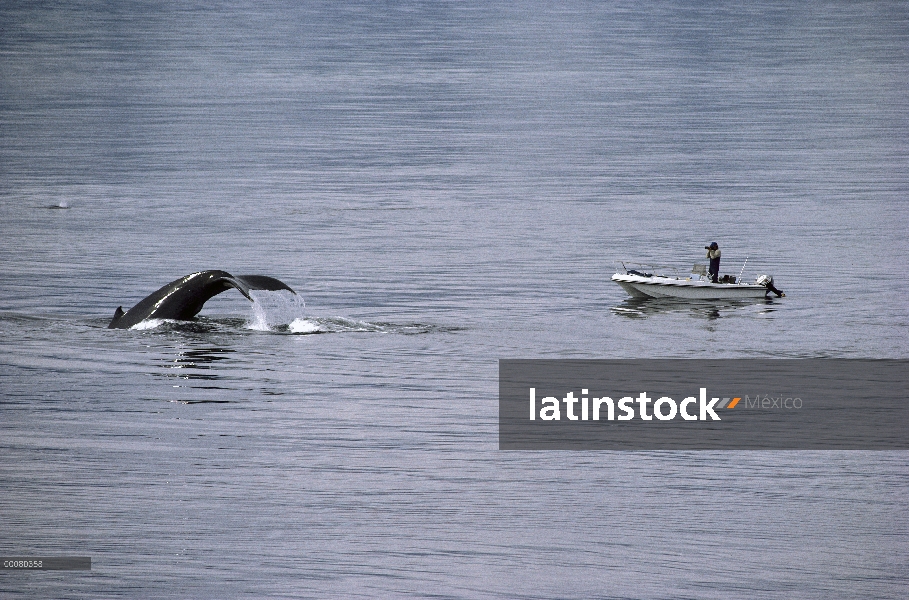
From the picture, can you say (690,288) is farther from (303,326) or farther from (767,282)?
(303,326)

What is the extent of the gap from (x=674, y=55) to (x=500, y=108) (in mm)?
54308

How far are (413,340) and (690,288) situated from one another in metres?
13.3

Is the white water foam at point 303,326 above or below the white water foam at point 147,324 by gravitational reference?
above

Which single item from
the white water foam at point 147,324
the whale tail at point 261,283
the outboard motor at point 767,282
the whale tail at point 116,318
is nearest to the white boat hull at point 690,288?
the outboard motor at point 767,282

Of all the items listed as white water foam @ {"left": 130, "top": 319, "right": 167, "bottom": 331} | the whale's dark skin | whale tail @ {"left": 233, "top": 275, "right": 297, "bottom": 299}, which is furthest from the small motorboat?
whale tail @ {"left": 233, "top": 275, "right": 297, "bottom": 299}

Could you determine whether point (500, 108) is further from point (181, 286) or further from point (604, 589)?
point (604, 589)

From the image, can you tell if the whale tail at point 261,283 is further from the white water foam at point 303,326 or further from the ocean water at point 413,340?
the white water foam at point 303,326

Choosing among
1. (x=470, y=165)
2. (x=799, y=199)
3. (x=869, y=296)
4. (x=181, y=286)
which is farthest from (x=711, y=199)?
→ (x=181, y=286)

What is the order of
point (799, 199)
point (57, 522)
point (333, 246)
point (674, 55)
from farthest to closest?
point (674, 55), point (799, 199), point (333, 246), point (57, 522)

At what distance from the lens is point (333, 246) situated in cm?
6219

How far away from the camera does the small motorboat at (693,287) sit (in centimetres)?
5084

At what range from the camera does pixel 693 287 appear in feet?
167

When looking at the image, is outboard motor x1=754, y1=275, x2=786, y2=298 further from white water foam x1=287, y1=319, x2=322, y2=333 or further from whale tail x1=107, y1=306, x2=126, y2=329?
whale tail x1=107, y1=306, x2=126, y2=329

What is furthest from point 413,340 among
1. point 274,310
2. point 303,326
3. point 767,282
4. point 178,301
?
point 767,282
